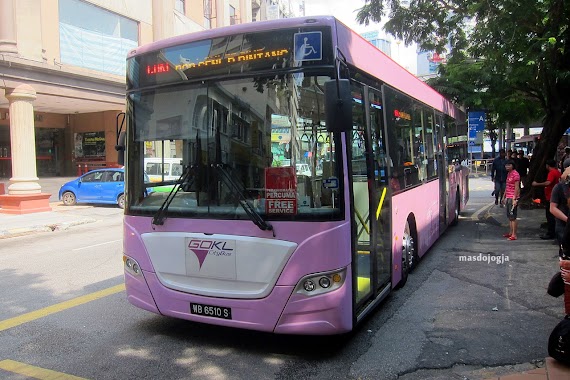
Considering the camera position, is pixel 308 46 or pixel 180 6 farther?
pixel 180 6

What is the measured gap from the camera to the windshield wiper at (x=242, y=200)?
3957 mm

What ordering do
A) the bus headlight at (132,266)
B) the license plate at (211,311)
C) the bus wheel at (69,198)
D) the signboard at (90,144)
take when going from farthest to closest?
the signboard at (90,144)
the bus wheel at (69,198)
the bus headlight at (132,266)
the license plate at (211,311)

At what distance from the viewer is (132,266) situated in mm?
4691

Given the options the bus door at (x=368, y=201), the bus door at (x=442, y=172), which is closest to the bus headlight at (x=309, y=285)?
the bus door at (x=368, y=201)

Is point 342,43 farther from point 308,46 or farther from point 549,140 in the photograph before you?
Answer: point 549,140

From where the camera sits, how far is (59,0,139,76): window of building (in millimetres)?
19109

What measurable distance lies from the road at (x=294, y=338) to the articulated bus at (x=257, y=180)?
0.36m

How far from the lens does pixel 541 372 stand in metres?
3.78

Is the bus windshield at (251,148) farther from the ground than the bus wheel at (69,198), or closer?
farther from the ground

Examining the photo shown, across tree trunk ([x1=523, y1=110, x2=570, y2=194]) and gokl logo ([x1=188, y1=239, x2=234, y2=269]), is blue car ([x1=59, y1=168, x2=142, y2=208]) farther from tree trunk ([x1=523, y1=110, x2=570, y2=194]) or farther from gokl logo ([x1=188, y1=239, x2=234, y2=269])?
gokl logo ([x1=188, y1=239, x2=234, y2=269])

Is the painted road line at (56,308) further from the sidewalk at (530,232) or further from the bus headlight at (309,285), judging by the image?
the sidewalk at (530,232)

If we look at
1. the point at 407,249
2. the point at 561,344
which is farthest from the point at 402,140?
the point at 561,344

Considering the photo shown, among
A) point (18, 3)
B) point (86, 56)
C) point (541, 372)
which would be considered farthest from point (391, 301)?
point (86, 56)

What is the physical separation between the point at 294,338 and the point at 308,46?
279 centimetres
